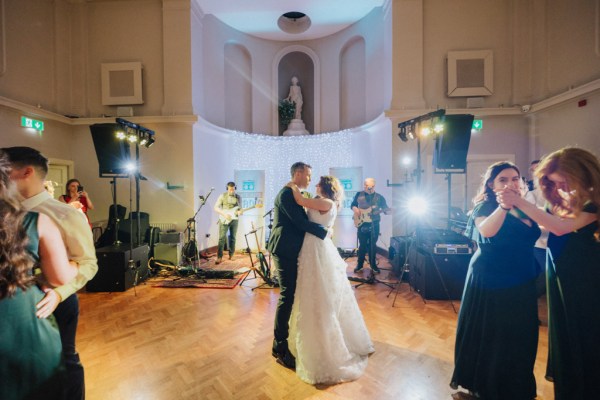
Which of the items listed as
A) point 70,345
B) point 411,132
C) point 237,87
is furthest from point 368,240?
point 237,87

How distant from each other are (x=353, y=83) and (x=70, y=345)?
8158 millimetres

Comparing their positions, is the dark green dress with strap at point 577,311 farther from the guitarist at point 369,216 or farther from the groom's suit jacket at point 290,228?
the guitarist at point 369,216

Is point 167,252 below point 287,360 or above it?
above

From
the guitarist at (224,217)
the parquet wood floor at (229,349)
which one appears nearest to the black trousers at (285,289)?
the parquet wood floor at (229,349)

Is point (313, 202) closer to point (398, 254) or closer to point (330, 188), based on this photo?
point (330, 188)

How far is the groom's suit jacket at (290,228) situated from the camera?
2.34 m

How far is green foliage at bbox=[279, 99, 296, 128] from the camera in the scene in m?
8.52

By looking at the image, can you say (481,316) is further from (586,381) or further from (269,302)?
(269,302)

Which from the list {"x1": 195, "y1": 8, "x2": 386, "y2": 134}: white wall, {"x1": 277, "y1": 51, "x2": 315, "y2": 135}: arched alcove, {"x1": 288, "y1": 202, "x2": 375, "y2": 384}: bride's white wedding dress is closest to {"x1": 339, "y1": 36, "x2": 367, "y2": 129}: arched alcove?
{"x1": 195, "y1": 8, "x2": 386, "y2": 134}: white wall

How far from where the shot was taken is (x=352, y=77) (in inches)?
319

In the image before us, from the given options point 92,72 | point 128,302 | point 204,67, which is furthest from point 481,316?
point 92,72

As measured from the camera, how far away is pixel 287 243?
2.39m

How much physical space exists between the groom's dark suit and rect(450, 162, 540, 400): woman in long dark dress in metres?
1.18

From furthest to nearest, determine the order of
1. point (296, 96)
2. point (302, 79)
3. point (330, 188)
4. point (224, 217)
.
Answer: point (302, 79) < point (296, 96) < point (224, 217) < point (330, 188)
